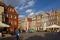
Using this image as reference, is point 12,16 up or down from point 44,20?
up

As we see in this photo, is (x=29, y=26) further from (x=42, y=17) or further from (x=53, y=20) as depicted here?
(x=53, y=20)

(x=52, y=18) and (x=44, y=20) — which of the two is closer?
(x=52, y=18)

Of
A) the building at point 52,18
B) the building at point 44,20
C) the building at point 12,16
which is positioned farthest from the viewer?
the building at point 44,20

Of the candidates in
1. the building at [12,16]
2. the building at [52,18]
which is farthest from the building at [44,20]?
the building at [12,16]

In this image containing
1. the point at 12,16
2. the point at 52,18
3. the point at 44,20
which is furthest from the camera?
the point at 44,20

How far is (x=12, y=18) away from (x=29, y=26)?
25.0m

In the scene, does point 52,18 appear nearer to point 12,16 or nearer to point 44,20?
point 44,20

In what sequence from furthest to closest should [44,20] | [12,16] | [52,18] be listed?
1. [44,20]
2. [52,18]
3. [12,16]

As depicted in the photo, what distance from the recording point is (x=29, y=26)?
85312 millimetres

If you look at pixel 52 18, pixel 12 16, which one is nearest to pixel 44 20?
pixel 52 18

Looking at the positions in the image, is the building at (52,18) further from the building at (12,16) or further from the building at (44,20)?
the building at (12,16)

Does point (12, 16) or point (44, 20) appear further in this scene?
point (44, 20)

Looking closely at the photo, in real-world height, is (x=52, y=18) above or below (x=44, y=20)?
above

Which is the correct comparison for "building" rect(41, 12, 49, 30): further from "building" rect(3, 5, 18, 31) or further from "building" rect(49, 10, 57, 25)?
"building" rect(3, 5, 18, 31)
